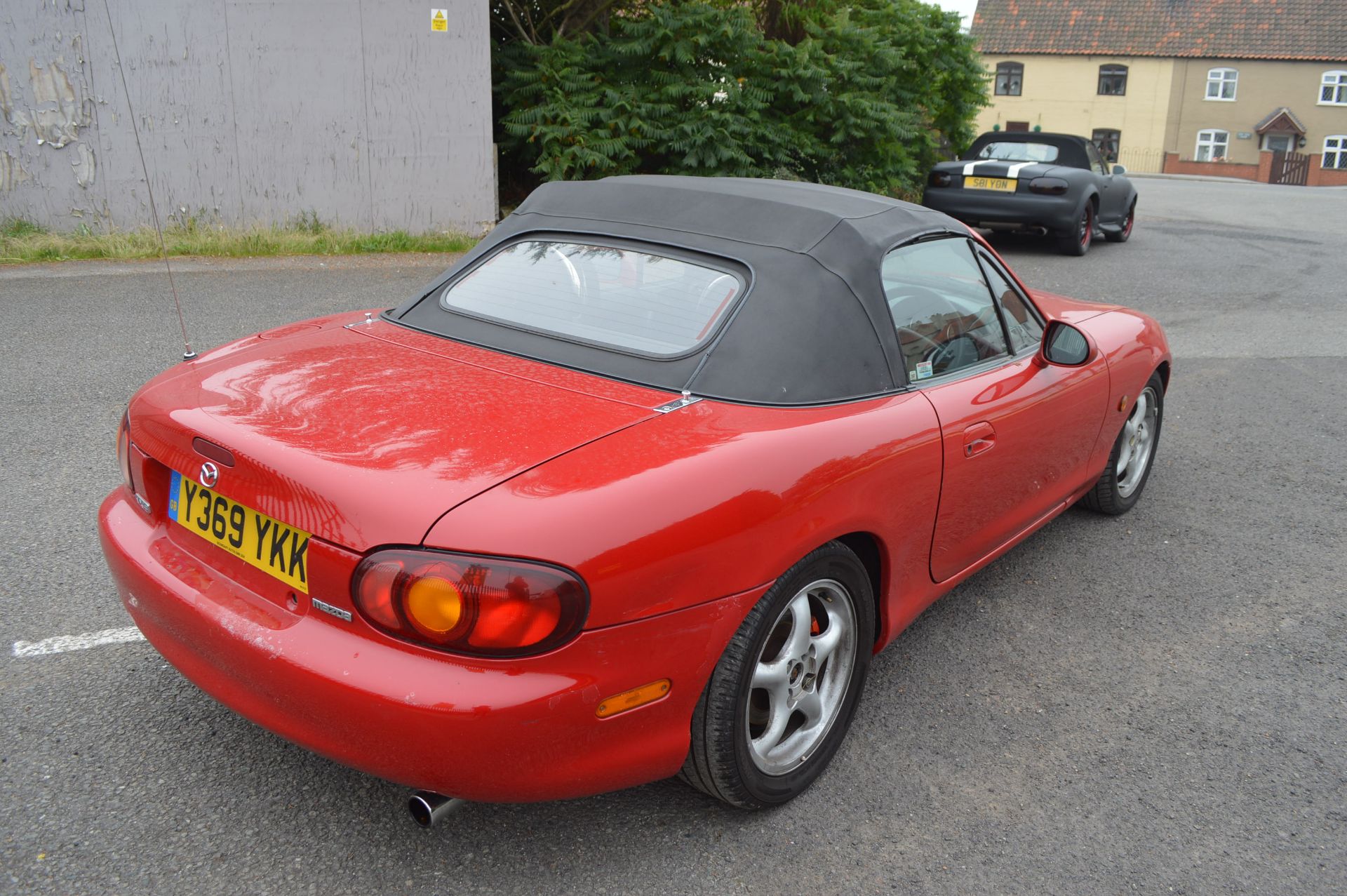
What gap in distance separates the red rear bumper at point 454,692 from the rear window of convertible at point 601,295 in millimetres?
856

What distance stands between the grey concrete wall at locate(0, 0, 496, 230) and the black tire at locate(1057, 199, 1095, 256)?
22.2 feet

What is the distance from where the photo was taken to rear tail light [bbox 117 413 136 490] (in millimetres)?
2771

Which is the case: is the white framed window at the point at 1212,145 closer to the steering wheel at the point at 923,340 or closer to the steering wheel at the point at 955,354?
the steering wheel at the point at 955,354

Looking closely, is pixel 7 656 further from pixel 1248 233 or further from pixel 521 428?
pixel 1248 233

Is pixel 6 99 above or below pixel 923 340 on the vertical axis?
above

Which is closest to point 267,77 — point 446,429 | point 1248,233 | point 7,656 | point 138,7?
point 138,7

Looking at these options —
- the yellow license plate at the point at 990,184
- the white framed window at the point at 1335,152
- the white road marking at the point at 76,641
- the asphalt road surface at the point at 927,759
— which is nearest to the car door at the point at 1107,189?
the yellow license plate at the point at 990,184

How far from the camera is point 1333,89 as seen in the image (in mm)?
52938

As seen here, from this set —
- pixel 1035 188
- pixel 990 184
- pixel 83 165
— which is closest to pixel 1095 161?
pixel 1035 188

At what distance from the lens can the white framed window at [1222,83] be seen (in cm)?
5334

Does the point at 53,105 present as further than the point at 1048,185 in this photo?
No

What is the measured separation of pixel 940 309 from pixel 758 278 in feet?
2.42

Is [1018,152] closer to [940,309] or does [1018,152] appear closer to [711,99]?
[711,99]

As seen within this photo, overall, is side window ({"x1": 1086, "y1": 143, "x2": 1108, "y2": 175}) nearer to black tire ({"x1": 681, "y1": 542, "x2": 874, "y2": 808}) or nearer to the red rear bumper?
black tire ({"x1": 681, "y1": 542, "x2": 874, "y2": 808})
